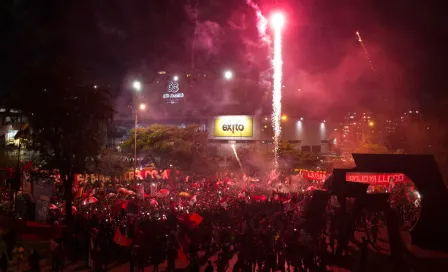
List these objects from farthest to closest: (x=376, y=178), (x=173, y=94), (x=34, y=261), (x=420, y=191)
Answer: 1. (x=173, y=94)
2. (x=376, y=178)
3. (x=420, y=191)
4. (x=34, y=261)

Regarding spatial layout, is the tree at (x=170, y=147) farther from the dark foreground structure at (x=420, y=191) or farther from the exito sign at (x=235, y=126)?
the dark foreground structure at (x=420, y=191)

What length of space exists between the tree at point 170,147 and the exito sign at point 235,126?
1429 cm

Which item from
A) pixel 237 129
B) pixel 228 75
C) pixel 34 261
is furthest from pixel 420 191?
pixel 228 75

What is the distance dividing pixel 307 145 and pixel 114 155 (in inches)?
1479

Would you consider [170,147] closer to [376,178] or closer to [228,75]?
[376,178]

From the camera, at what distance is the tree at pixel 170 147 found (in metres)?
36.0

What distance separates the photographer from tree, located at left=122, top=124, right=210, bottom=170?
35969 millimetres

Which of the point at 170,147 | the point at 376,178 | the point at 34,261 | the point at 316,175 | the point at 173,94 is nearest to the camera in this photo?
the point at 34,261

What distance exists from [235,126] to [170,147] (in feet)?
59.6


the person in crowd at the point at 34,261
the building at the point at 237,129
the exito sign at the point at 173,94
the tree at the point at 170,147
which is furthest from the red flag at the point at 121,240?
the exito sign at the point at 173,94

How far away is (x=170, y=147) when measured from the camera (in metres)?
35.8

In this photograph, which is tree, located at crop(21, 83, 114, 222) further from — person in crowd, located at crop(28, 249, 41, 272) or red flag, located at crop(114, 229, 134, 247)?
person in crowd, located at crop(28, 249, 41, 272)

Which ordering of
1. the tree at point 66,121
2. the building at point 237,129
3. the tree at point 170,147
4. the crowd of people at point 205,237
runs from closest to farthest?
the crowd of people at point 205,237, the tree at point 66,121, the tree at point 170,147, the building at point 237,129

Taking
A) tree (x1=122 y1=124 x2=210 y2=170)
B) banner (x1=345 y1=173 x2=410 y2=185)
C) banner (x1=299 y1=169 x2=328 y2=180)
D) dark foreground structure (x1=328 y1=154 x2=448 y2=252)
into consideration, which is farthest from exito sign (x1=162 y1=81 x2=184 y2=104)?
dark foreground structure (x1=328 y1=154 x2=448 y2=252)
